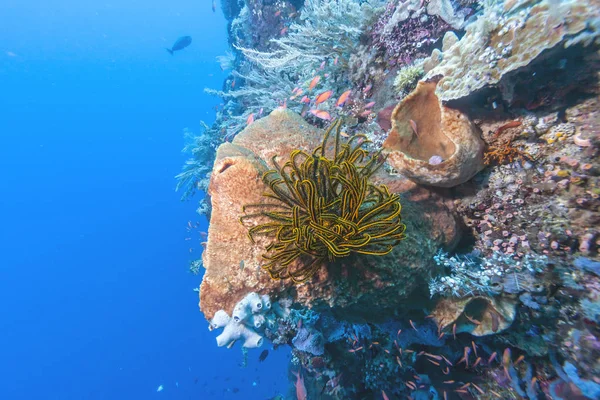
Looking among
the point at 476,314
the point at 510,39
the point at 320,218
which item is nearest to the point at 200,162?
the point at 320,218

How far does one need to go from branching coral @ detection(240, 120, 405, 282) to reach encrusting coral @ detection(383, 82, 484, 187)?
77 cm

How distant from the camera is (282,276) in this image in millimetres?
2975

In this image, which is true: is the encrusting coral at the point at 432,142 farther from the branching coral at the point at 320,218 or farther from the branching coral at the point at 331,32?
the branching coral at the point at 331,32

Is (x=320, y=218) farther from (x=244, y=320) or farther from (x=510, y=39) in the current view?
(x=510, y=39)

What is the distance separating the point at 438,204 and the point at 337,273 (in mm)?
1690

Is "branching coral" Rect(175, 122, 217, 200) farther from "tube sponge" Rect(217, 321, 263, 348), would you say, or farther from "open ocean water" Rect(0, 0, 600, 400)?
"tube sponge" Rect(217, 321, 263, 348)

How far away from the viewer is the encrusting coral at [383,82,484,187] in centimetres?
324

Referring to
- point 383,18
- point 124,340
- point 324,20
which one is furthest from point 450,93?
point 124,340

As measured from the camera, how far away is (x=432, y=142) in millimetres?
3801

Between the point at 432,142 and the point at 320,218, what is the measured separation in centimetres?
211

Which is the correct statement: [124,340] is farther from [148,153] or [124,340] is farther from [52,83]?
[52,83]

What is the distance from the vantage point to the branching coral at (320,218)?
2541 mm

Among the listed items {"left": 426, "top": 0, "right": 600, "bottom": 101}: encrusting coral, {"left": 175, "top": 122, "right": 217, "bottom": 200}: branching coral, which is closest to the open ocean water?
{"left": 426, "top": 0, "right": 600, "bottom": 101}: encrusting coral

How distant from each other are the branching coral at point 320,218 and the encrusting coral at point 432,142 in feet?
2.51
